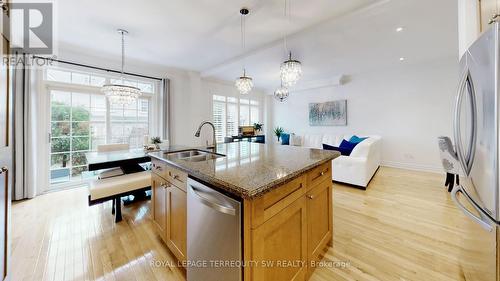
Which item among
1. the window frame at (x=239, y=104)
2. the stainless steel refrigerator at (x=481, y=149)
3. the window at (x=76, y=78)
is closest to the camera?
the stainless steel refrigerator at (x=481, y=149)

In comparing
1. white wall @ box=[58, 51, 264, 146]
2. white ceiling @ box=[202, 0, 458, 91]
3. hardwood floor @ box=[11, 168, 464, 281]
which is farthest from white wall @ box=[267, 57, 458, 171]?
white wall @ box=[58, 51, 264, 146]

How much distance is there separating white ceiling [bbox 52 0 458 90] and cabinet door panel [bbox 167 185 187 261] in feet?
7.47

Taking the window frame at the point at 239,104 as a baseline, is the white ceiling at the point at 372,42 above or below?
above

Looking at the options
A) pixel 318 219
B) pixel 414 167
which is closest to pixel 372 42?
pixel 414 167

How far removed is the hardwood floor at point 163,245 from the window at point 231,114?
384 cm

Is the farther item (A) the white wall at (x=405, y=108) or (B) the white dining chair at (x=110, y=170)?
(A) the white wall at (x=405, y=108)

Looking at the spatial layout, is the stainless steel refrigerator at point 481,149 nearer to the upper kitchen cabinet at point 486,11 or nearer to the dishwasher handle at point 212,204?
the upper kitchen cabinet at point 486,11

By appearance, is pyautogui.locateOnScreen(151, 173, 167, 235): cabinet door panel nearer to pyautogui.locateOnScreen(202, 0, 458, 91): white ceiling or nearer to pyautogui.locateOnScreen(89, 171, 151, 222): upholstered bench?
pyautogui.locateOnScreen(89, 171, 151, 222): upholstered bench

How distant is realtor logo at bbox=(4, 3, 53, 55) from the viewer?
229 cm

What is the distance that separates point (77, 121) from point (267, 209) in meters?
4.54

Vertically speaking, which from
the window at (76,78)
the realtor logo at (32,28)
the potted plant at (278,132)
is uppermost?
the realtor logo at (32,28)

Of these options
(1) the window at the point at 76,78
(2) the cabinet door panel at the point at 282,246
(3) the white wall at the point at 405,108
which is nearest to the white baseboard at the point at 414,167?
(3) the white wall at the point at 405,108

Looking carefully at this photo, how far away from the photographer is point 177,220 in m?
1.51

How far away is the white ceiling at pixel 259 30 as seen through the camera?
2.31 m
